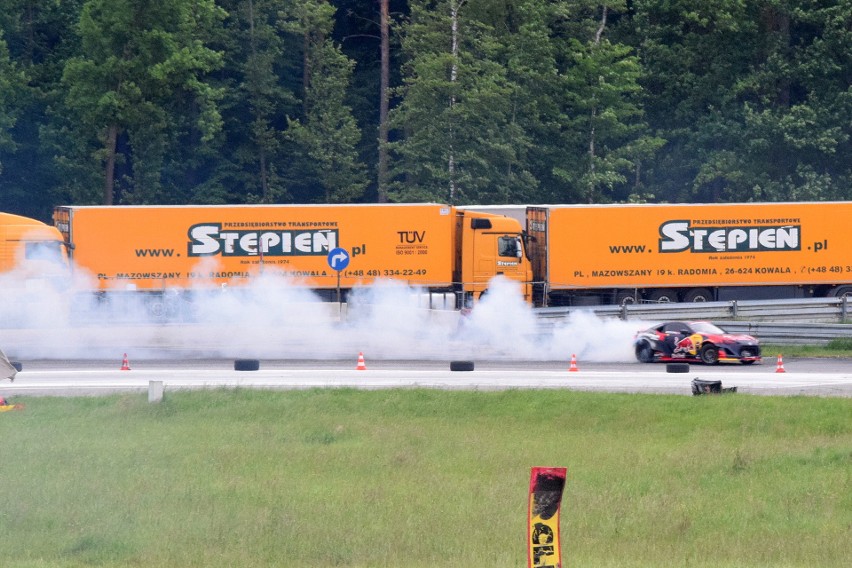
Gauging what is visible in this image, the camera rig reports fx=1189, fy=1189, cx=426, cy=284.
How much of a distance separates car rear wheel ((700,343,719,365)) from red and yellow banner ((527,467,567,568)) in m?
21.6

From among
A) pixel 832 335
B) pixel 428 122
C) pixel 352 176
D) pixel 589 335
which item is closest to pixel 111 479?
pixel 589 335

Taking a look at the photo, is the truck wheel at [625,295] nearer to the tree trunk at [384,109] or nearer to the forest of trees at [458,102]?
the forest of trees at [458,102]

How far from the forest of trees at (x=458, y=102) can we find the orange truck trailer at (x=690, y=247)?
13.8 metres

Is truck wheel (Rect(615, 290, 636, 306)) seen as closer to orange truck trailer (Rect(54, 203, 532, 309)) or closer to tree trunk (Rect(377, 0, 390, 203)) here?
orange truck trailer (Rect(54, 203, 532, 309))

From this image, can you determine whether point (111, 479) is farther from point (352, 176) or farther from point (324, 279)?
point (352, 176)

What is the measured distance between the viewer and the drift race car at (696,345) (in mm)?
29250

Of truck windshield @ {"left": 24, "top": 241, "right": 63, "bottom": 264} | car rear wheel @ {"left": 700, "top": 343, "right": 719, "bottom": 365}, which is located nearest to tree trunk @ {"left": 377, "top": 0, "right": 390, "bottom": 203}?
truck windshield @ {"left": 24, "top": 241, "right": 63, "bottom": 264}

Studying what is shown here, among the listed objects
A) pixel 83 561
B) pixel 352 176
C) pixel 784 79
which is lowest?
pixel 83 561

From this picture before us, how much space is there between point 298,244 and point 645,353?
43.9ft

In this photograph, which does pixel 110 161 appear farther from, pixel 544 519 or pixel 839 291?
pixel 544 519

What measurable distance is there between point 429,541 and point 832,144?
153 ft

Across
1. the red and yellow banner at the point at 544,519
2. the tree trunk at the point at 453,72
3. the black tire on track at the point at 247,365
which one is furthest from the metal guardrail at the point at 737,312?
the red and yellow banner at the point at 544,519

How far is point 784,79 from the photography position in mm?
57625

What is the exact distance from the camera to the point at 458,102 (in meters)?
58.2
